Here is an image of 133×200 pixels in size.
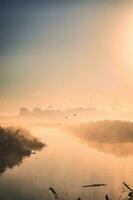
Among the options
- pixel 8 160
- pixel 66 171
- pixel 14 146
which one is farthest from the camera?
pixel 14 146

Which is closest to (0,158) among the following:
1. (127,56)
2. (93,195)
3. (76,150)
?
(76,150)

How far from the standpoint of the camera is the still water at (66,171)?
4.26 metres

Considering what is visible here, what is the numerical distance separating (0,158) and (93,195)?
1412 millimetres

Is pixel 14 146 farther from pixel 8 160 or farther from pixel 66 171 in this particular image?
pixel 66 171

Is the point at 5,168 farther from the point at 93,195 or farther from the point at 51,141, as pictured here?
the point at 93,195

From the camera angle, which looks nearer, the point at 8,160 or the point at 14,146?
the point at 8,160

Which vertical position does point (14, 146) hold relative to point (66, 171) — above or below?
above

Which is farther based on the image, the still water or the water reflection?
the water reflection

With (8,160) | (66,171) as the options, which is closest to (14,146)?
(8,160)

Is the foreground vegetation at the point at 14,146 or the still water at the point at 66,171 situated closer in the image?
the still water at the point at 66,171

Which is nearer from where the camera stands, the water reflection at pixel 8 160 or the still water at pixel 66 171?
the still water at pixel 66 171

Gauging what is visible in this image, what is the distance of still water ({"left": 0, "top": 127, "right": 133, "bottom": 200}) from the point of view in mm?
4258

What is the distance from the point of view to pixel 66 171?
4598 millimetres

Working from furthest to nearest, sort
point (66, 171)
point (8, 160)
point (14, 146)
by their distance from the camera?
point (14, 146) < point (8, 160) < point (66, 171)
